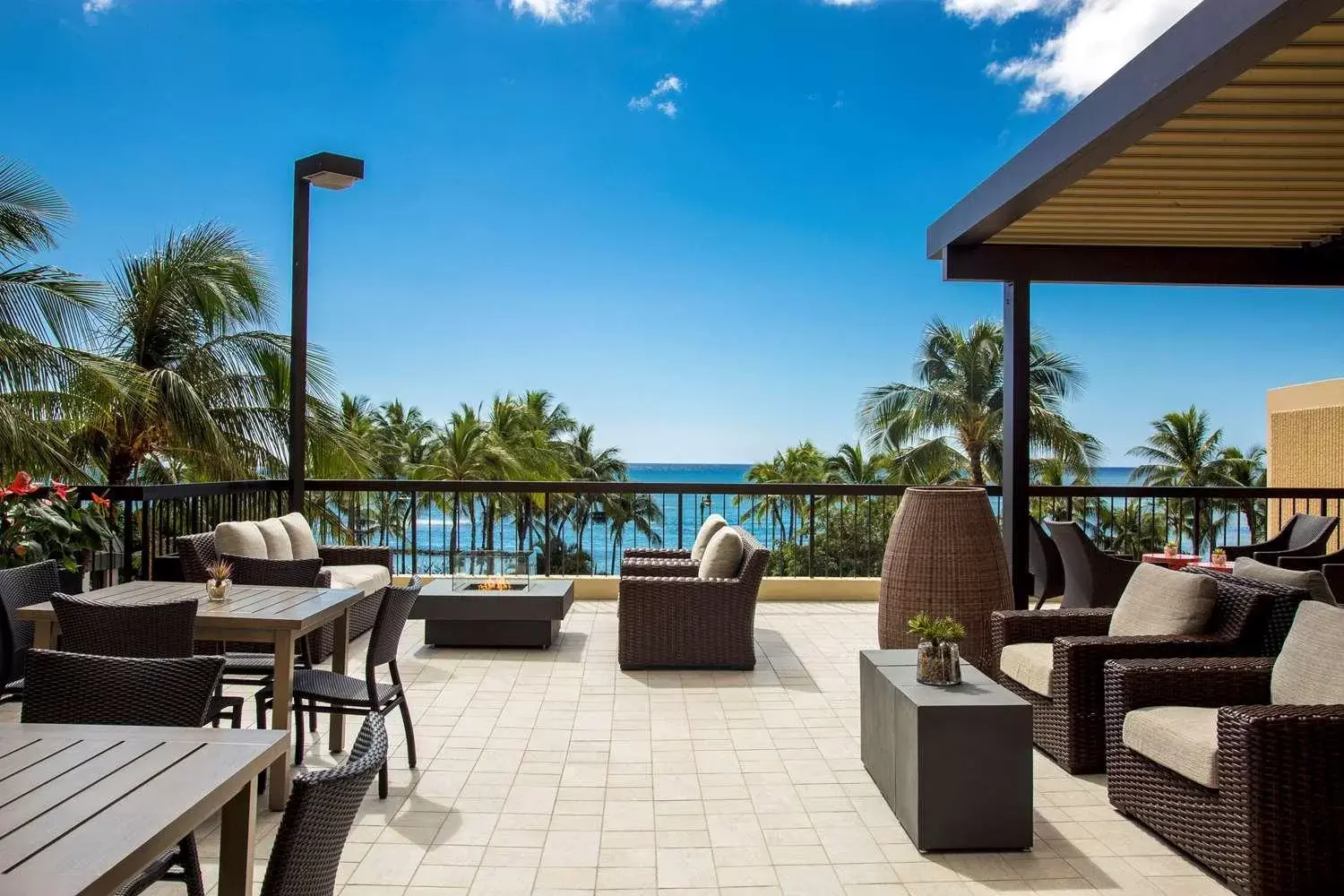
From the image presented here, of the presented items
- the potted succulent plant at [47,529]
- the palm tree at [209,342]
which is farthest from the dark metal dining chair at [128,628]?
the palm tree at [209,342]

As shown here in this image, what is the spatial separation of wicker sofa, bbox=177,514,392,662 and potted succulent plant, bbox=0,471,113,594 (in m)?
0.43

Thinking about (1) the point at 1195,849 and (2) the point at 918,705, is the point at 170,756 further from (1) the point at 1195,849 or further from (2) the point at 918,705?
(1) the point at 1195,849

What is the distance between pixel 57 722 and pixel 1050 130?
14.0ft

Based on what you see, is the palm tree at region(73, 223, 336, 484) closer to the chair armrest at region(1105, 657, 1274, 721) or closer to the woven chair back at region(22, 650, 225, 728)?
the woven chair back at region(22, 650, 225, 728)

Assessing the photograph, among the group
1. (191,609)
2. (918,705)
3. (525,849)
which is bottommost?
(525,849)

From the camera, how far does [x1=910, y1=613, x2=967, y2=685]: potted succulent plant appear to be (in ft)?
10.1

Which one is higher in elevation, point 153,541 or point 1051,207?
point 1051,207

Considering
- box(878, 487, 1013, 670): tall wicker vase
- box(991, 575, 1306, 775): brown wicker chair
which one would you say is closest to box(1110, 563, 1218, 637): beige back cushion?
box(991, 575, 1306, 775): brown wicker chair

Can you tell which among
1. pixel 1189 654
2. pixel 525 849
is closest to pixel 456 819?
pixel 525 849

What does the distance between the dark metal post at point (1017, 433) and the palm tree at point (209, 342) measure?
277 inches

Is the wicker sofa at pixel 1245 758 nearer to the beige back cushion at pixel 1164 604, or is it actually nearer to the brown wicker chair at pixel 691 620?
the beige back cushion at pixel 1164 604

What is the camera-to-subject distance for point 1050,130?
4.10 metres

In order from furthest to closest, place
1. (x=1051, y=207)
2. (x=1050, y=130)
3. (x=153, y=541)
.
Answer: (x=153, y=541)
(x=1051, y=207)
(x=1050, y=130)

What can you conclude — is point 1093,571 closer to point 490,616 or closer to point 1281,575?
point 1281,575
